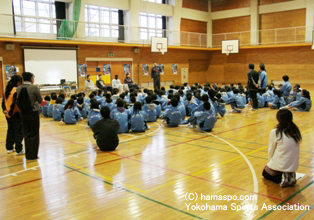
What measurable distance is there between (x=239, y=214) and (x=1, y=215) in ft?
10.3

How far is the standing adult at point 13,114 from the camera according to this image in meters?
7.01

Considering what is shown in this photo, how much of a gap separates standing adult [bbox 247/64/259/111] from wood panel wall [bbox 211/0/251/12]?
18.6 m

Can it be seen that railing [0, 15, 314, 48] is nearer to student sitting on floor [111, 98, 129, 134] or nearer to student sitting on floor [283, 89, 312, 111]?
student sitting on floor [111, 98, 129, 134]

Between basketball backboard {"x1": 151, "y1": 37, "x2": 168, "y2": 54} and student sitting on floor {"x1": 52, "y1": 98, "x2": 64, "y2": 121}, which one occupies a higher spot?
basketball backboard {"x1": 151, "y1": 37, "x2": 168, "y2": 54}

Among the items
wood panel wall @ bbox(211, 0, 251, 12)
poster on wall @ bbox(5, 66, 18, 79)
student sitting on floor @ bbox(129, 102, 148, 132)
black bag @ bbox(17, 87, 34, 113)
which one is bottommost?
student sitting on floor @ bbox(129, 102, 148, 132)

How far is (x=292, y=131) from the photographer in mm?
4879

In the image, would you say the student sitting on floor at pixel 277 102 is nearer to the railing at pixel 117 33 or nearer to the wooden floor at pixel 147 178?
the wooden floor at pixel 147 178

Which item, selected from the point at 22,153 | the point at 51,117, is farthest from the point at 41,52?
the point at 22,153

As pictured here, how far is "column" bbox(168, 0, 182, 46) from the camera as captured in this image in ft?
96.2

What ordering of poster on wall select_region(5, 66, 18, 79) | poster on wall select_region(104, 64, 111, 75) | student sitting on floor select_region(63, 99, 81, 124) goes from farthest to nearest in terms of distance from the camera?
poster on wall select_region(104, 64, 111, 75) → poster on wall select_region(5, 66, 18, 79) → student sitting on floor select_region(63, 99, 81, 124)

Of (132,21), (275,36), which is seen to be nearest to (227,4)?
(275,36)

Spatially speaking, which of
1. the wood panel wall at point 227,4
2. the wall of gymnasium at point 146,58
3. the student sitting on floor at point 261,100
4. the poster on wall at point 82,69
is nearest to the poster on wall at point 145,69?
the wall of gymnasium at point 146,58

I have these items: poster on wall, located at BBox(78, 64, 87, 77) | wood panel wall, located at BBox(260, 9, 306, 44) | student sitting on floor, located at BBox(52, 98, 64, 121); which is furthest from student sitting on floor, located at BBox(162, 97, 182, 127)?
wood panel wall, located at BBox(260, 9, 306, 44)

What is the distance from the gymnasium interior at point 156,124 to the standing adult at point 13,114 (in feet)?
1.17
